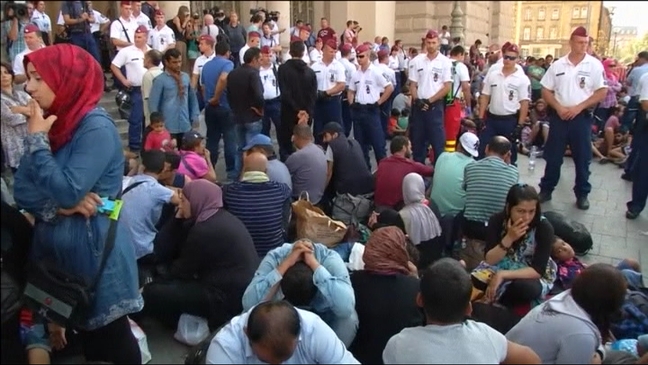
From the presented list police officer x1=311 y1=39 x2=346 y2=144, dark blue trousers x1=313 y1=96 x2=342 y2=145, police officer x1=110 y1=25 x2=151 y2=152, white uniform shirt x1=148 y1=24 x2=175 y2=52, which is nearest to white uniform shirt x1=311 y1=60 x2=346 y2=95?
police officer x1=311 y1=39 x2=346 y2=144

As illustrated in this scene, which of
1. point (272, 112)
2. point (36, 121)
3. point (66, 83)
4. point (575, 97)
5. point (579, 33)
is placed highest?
point (579, 33)

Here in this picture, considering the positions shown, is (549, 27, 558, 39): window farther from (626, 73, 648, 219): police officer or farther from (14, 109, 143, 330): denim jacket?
(14, 109, 143, 330): denim jacket

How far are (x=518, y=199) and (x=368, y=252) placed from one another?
3.87 feet

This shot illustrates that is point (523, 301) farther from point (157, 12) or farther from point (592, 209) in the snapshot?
point (157, 12)

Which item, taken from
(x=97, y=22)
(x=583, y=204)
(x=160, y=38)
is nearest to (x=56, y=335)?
(x=583, y=204)

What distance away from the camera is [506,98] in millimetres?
7297

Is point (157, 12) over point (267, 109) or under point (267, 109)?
over

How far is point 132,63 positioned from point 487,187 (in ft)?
15.6

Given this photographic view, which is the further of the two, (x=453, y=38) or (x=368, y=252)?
(x=453, y=38)

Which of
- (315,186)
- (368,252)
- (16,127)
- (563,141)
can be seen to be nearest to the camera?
(16,127)

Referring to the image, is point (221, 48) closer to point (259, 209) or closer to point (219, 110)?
point (219, 110)

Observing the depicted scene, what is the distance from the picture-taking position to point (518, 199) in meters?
3.88

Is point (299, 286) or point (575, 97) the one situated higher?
point (575, 97)

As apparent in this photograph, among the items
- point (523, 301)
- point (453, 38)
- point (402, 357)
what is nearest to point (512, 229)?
point (523, 301)
